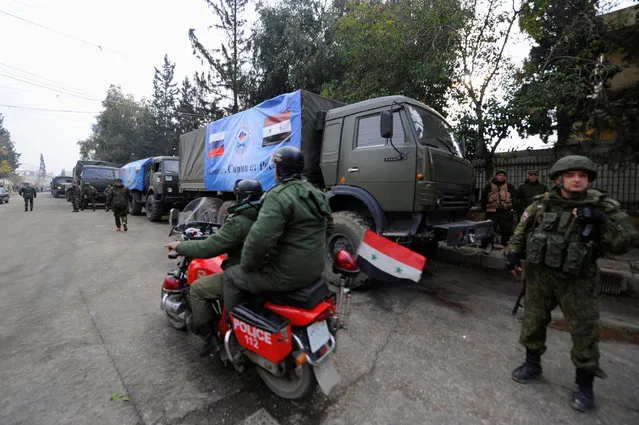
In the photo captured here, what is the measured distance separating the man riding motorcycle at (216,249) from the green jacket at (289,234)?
358 mm

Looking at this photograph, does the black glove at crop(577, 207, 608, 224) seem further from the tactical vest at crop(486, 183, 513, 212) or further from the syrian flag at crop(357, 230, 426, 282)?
the tactical vest at crop(486, 183, 513, 212)

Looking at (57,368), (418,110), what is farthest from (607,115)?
(57,368)

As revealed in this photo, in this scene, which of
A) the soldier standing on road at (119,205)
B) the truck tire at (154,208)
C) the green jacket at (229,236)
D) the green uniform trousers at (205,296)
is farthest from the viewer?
the truck tire at (154,208)

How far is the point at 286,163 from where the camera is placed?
212 cm

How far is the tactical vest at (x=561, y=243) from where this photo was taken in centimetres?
217

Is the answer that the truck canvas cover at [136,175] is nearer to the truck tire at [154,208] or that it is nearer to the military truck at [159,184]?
the military truck at [159,184]

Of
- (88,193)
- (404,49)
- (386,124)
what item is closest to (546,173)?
(404,49)

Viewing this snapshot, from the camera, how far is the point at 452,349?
2943mm

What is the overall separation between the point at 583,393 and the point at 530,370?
341mm

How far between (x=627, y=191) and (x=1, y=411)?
36.3 ft

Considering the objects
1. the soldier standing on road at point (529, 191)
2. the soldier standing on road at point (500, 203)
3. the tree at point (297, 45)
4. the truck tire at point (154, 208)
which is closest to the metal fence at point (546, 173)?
the soldier standing on road at point (500, 203)

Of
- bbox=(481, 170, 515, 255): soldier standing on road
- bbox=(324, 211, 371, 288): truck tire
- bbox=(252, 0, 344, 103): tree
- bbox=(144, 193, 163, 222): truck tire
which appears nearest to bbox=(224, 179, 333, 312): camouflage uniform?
bbox=(324, 211, 371, 288): truck tire

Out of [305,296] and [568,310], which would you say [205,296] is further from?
[568,310]

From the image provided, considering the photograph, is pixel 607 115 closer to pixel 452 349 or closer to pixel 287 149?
pixel 452 349
